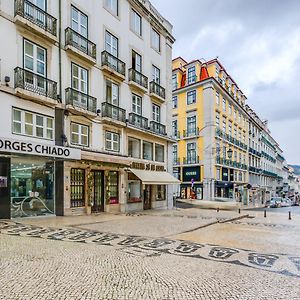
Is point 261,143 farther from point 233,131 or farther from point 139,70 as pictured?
point 139,70

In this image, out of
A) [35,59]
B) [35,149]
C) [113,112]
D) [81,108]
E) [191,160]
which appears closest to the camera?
[35,149]

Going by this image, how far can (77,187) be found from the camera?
638 inches

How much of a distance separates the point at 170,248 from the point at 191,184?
1095 inches

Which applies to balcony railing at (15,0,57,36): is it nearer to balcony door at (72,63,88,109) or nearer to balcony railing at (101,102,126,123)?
balcony door at (72,63,88,109)

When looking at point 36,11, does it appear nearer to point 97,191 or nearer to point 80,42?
point 80,42

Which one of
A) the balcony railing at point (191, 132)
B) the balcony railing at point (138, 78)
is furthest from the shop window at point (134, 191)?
the balcony railing at point (191, 132)

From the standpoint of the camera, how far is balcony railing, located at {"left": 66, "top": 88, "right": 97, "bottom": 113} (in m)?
15.5

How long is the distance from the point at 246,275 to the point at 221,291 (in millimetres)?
1157

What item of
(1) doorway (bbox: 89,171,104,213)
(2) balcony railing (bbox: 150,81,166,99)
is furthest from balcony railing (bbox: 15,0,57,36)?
(2) balcony railing (bbox: 150,81,166,99)

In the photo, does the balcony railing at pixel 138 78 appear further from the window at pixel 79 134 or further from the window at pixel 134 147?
the window at pixel 79 134

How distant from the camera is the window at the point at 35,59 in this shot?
13.8 metres

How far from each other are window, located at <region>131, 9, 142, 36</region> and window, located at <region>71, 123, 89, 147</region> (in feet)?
30.0

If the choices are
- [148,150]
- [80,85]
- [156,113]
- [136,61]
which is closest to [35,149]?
[80,85]

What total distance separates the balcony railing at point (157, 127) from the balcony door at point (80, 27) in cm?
781
